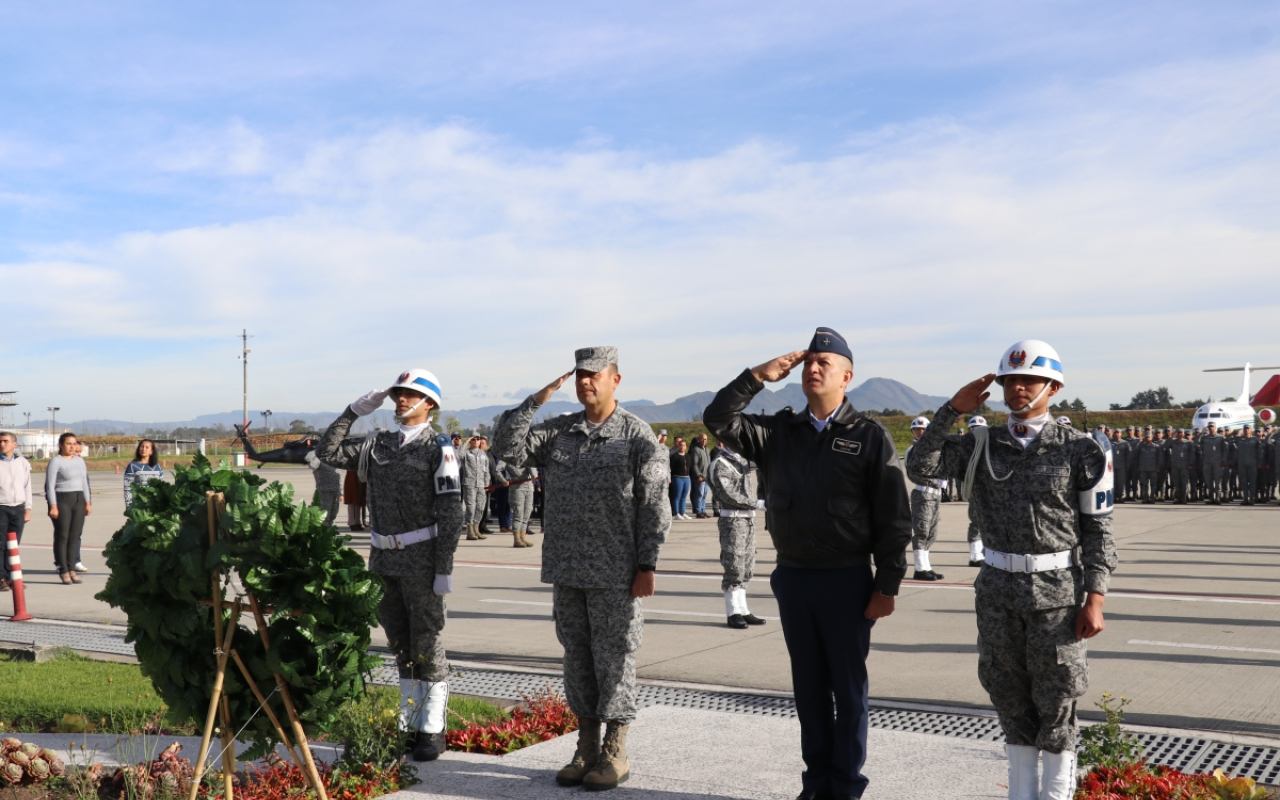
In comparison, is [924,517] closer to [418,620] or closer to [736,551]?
[736,551]

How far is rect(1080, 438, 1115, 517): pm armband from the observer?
4.40 metres

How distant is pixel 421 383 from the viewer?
5.82 metres

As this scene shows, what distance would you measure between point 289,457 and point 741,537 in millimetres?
9735

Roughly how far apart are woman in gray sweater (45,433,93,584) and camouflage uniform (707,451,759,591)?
859 centimetres

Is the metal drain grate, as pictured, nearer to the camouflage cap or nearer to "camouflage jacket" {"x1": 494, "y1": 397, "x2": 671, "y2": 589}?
"camouflage jacket" {"x1": 494, "y1": 397, "x2": 671, "y2": 589}

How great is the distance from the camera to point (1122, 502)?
92.6 feet

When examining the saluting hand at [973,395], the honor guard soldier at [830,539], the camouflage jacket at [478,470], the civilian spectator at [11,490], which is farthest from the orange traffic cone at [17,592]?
the saluting hand at [973,395]

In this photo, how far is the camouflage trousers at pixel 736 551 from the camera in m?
9.84

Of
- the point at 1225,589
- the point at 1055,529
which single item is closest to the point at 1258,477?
the point at 1225,589

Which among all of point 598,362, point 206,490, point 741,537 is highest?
point 598,362

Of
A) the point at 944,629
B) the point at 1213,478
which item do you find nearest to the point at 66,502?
the point at 944,629

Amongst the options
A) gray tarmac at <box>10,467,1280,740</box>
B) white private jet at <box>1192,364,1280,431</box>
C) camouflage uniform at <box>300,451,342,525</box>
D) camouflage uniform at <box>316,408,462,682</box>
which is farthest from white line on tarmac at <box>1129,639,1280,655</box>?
white private jet at <box>1192,364,1280,431</box>

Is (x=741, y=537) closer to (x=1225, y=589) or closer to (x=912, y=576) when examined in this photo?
(x=912, y=576)

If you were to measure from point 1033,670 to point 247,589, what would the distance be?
10.3 ft
